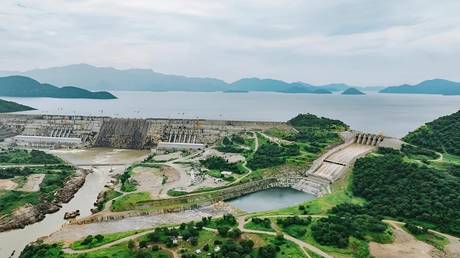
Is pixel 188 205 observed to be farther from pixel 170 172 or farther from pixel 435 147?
pixel 435 147

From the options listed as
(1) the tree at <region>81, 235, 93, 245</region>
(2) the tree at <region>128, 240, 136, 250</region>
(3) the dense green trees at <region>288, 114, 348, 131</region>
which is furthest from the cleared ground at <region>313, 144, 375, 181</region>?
(1) the tree at <region>81, 235, 93, 245</region>

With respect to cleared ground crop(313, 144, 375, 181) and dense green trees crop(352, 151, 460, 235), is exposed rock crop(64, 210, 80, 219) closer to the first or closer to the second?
dense green trees crop(352, 151, 460, 235)

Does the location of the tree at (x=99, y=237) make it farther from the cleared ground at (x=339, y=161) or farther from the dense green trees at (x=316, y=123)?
the dense green trees at (x=316, y=123)

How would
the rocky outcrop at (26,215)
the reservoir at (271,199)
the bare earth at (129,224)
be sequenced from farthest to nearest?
the reservoir at (271,199), the rocky outcrop at (26,215), the bare earth at (129,224)

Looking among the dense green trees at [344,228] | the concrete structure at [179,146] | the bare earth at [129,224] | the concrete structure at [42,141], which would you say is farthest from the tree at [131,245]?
the concrete structure at [42,141]

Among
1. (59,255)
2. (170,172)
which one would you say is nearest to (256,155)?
(170,172)
